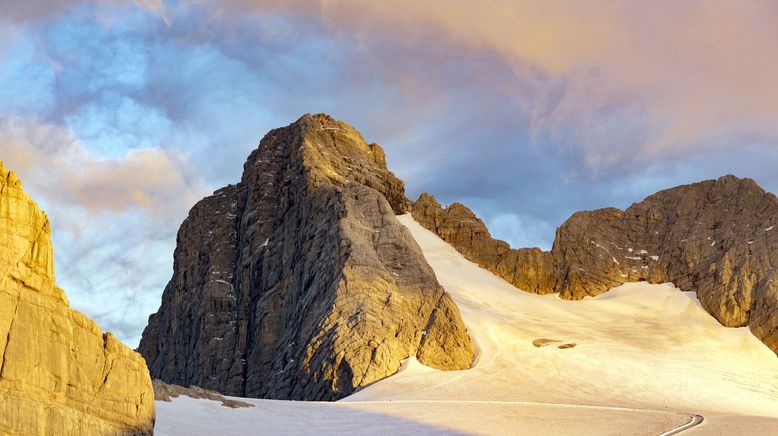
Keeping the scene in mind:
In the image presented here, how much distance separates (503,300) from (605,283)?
1323 cm

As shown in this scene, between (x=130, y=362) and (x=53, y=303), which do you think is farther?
(x=130, y=362)

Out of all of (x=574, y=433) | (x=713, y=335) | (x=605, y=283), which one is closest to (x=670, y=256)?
(x=605, y=283)

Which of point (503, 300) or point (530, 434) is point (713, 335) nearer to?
point (503, 300)

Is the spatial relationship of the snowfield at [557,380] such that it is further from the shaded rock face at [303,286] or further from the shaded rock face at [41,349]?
the shaded rock face at [41,349]

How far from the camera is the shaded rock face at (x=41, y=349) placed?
2030 cm

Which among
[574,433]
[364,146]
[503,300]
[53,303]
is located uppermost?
[364,146]

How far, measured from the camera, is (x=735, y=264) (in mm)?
81125

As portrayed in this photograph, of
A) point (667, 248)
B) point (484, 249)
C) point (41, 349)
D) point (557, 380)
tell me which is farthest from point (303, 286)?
point (41, 349)

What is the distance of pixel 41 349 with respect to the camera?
2105cm

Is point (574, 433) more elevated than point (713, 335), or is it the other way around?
point (713, 335)

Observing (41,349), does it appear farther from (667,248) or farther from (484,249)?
(484,249)

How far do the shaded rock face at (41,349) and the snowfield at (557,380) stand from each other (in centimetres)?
611

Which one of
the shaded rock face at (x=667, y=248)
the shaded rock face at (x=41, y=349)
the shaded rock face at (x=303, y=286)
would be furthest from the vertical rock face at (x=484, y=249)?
the shaded rock face at (x=41, y=349)

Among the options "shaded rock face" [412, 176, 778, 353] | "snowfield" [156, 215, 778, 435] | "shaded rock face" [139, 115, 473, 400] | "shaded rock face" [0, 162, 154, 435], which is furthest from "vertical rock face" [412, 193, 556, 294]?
"shaded rock face" [0, 162, 154, 435]
